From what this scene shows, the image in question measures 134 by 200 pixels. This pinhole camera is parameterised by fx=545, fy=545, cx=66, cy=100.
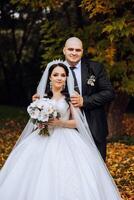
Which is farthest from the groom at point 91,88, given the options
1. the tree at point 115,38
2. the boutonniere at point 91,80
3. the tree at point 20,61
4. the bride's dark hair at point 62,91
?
the tree at point 20,61

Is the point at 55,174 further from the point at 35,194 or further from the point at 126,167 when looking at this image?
the point at 126,167

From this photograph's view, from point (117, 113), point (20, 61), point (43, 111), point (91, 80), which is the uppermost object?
point (91, 80)

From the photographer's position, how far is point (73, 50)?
223 inches

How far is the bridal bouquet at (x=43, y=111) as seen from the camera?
560 cm

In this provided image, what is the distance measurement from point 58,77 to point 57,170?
38.7 inches

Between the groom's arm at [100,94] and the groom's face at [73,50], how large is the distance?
0.30m

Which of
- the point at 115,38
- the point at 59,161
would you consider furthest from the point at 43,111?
the point at 115,38

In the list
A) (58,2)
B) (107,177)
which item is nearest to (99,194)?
(107,177)

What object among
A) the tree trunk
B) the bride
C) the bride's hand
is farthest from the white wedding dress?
the tree trunk

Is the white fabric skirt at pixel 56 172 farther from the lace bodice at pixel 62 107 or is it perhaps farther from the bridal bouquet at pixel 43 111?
the bridal bouquet at pixel 43 111

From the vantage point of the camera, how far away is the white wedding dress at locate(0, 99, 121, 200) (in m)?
5.48

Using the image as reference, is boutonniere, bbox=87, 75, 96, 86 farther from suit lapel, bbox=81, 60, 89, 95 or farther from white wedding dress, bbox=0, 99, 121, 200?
white wedding dress, bbox=0, 99, 121, 200

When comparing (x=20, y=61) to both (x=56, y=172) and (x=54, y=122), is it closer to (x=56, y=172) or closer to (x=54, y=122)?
(x=54, y=122)

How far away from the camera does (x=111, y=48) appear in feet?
40.4
